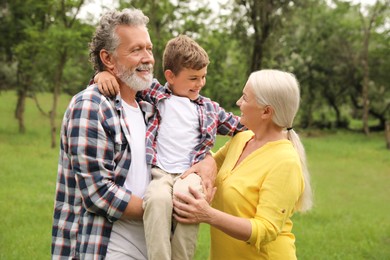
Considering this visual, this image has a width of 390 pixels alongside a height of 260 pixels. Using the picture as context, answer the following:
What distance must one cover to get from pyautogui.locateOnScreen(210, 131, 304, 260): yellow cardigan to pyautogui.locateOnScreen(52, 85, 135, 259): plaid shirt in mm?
581

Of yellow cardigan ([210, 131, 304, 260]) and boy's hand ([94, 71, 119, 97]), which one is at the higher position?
boy's hand ([94, 71, 119, 97])

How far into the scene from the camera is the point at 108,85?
2639 mm

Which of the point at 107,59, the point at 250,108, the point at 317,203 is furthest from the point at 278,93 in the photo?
the point at 317,203

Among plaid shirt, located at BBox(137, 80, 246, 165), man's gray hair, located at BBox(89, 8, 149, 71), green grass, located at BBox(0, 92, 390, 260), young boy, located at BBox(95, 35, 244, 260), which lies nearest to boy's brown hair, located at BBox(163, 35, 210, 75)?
young boy, located at BBox(95, 35, 244, 260)

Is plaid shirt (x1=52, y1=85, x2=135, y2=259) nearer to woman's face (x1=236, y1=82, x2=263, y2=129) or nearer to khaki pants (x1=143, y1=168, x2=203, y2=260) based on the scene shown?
khaki pants (x1=143, y1=168, x2=203, y2=260)

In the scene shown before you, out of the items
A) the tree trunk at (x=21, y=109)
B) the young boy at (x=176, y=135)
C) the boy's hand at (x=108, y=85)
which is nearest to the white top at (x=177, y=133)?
the young boy at (x=176, y=135)

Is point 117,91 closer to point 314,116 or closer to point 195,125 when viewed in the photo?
point 195,125

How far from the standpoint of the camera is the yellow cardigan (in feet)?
8.57

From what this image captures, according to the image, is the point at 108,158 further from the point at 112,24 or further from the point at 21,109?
the point at 21,109

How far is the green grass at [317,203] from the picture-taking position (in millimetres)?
7793

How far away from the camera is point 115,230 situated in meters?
2.62

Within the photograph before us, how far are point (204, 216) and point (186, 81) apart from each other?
33.7 inches

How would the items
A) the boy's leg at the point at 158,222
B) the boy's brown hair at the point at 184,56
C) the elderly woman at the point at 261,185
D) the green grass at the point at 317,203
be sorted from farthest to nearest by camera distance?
1. the green grass at the point at 317,203
2. the boy's brown hair at the point at 184,56
3. the elderly woman at the point at 261,185
4. the boy's leg at the point at 158,222

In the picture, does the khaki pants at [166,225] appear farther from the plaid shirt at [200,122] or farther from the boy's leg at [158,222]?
the plaid shirt at [200,122]
